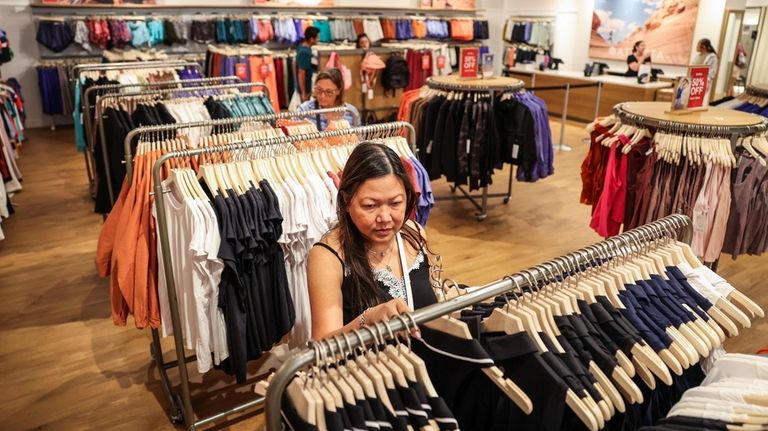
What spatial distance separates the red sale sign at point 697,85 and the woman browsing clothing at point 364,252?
8.48ft

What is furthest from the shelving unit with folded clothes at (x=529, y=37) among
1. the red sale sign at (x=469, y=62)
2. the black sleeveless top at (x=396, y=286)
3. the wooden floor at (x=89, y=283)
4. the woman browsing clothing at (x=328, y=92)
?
the black sleeveless top at (x=396, y=286)

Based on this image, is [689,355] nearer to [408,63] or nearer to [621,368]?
[621,368]

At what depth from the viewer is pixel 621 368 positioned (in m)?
1.41

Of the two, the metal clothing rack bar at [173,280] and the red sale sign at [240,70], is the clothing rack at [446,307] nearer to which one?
the metal clothing rack bar at [173,280]

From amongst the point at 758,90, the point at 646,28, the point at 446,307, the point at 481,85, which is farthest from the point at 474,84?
the point at 646,28

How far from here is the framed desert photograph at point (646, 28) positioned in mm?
10656

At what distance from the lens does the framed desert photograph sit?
10.7 m

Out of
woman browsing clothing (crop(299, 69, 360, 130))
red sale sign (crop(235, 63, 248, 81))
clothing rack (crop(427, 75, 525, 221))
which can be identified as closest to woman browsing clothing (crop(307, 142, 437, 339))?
woman browsing clothing (crop(299, 69, 360, 130))

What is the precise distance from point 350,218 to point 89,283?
3.35 metres

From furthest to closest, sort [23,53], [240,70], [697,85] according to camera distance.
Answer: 1. [23,53]
2. [240,70]
3. [697,85]

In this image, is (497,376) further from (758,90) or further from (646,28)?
(646,28)

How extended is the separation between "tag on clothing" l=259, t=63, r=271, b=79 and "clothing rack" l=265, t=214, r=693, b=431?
831cm

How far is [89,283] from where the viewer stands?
436cm

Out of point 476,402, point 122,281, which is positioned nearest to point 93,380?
point 122,281
